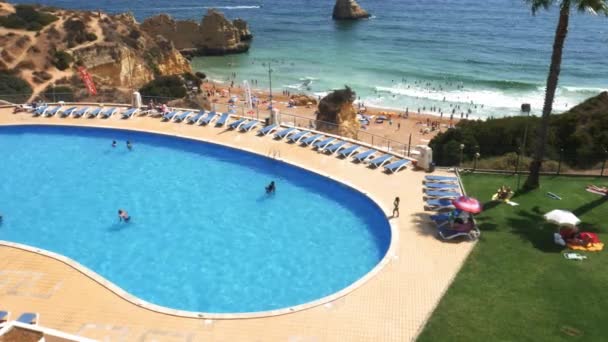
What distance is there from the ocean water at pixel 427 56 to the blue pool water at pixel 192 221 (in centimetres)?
3659

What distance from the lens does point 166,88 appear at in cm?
4494

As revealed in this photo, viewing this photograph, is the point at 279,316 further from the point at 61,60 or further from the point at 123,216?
the point at 61,60

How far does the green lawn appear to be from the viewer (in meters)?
14.4

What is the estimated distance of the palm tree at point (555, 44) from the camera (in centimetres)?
1997

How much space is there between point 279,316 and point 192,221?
8139 millimetres

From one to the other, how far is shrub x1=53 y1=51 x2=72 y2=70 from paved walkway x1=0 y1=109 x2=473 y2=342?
33842 mm

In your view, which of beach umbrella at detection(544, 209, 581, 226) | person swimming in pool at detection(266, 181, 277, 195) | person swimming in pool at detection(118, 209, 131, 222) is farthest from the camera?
person swimming in pool at detection(266, 181, 277, 195)

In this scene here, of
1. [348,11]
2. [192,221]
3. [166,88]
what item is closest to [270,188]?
[192,221]

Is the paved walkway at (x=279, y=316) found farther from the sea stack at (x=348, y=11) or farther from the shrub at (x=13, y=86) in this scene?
the sea stack at (x=348, y=11)

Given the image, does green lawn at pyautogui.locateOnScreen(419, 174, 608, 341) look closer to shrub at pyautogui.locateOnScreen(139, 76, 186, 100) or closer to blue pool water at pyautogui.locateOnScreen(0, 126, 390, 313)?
blue pool water at pyautogui.locateOnScreen(0, 126, 390, 313)

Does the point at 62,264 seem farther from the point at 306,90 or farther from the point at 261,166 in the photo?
the point at 306,90

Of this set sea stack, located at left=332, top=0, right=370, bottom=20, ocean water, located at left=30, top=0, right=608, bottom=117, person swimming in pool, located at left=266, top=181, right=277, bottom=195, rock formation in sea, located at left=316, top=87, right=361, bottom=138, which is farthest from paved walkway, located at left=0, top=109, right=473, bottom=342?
sea stack, located at left=332, top=0, right=370, bottom=20

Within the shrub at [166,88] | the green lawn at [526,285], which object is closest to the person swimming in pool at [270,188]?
the green lawn at [526,285]

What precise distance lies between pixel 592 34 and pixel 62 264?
103935 millimetres
